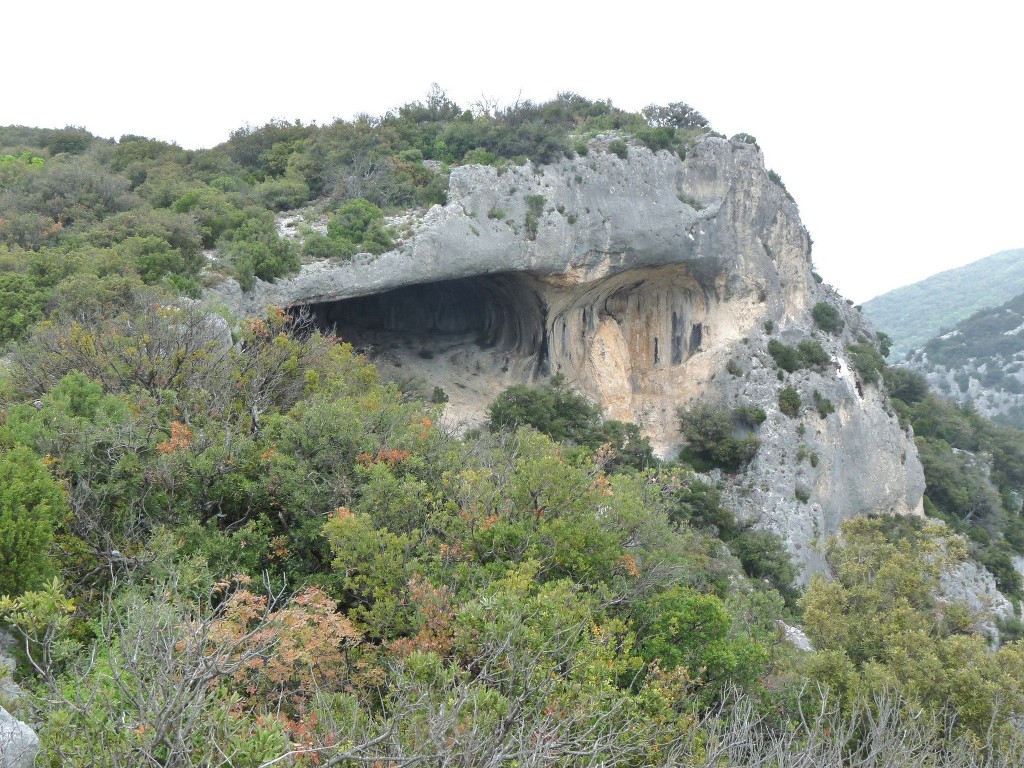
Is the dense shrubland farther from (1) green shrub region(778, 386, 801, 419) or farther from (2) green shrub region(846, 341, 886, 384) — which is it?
(2) green shrub region(846, 341, 886, 384)

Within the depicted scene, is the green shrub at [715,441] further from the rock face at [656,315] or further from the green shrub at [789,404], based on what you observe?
the green shrub at [789,404]

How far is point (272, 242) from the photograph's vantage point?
→ 19.3 meters

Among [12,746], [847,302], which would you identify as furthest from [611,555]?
[847,302]

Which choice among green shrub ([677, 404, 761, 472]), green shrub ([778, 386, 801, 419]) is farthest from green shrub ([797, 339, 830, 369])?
green shrub ([677, 404, 761, 472])

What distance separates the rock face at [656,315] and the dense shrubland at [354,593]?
32.7ft

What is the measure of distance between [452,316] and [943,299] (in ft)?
431

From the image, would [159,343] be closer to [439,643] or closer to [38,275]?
[38,275]

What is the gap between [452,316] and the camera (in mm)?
29031

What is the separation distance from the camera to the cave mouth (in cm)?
2662

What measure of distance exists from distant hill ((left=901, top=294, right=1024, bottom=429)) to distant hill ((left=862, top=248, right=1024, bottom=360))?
1806 centimetres

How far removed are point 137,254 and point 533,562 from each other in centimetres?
1432

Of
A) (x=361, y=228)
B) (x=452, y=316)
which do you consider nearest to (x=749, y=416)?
(x=452, y=316)

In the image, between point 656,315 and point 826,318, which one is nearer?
point 656,315

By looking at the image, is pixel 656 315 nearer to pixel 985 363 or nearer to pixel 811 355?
pixel 811 355
